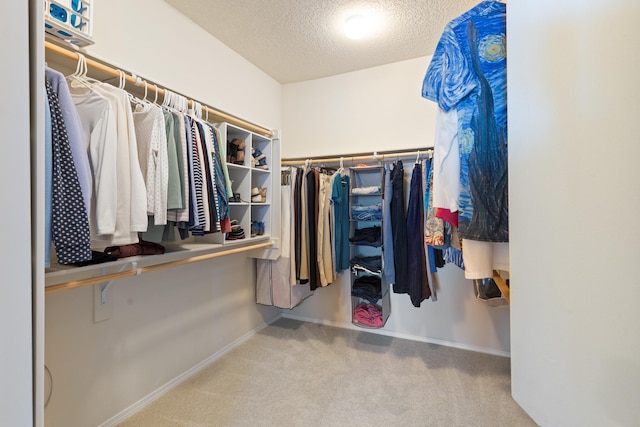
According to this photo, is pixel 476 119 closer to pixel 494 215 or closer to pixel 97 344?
pixel 494 215

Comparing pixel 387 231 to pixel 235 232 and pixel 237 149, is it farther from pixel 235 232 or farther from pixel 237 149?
pixel 237 149

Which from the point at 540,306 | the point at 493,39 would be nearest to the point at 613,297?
the point at 540,306

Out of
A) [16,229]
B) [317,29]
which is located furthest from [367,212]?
[16,229]

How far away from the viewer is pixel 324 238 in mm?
2512

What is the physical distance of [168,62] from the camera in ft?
6.32

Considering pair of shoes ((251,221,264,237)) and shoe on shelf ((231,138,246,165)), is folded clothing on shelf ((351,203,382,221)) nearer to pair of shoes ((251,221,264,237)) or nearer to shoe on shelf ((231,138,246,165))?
pair of shoes ((251,221,264,237))

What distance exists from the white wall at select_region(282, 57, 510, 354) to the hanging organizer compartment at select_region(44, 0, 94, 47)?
2098mm

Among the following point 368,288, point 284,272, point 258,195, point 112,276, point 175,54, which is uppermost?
point 175,54

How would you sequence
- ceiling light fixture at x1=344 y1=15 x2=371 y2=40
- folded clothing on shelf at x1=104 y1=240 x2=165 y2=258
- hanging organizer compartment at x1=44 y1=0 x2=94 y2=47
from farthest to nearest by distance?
ceiling light fixture at x1=344 y1=15 x2=371 y2=40 → folded clothing on shelf at x1=104 y1=240 x2=165 y2=258 → hanging organizer compartment at x1=44 y1=0 x2=94 y2=47

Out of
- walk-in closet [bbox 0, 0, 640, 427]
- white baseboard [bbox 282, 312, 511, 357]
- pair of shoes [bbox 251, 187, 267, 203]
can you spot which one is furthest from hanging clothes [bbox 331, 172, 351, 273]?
white baseboard [bbox 282, 312, 511, 357]

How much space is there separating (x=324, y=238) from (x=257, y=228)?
23.1 inches

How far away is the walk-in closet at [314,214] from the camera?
411 mm

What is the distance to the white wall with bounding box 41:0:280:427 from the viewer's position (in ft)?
4.77

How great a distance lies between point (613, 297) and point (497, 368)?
2.32 m
